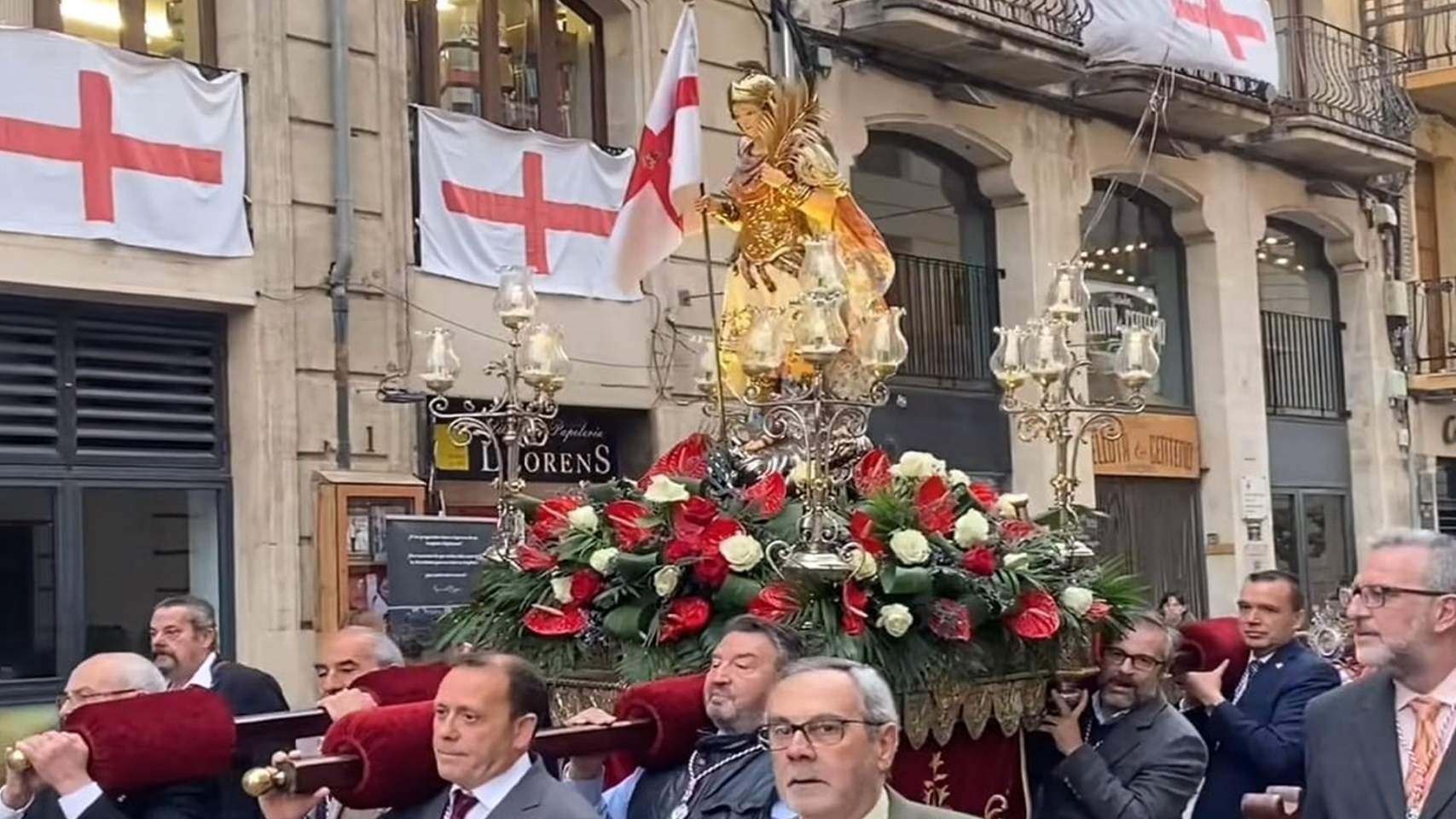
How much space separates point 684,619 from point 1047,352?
2.11m

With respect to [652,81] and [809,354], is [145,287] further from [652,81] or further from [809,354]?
[809,354]

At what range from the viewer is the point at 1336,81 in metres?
19.2

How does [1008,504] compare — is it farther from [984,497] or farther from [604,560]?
[604,560]

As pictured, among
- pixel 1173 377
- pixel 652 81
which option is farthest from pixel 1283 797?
pixel 1173 377

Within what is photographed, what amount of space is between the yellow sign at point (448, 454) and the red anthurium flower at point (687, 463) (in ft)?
17.1

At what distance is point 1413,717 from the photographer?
162 inches

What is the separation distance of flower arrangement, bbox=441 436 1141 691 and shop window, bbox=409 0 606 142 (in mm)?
6450

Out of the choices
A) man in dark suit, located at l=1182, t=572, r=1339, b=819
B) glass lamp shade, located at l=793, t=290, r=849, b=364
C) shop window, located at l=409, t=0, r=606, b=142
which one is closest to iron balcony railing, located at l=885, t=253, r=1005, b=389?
shop window, located at l=409, t=0, r=606, b=142

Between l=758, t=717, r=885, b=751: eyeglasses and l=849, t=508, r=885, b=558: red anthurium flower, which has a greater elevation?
l=849, t=508, r=885, b=558: red anthurium flower

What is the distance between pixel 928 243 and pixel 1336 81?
6.09m

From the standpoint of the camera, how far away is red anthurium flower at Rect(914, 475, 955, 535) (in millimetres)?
5469

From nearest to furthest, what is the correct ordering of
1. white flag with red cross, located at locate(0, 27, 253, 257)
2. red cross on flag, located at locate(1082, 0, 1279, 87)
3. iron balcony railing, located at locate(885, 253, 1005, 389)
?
white flag with red cross, located at locate(0, 27, 253, 257) → iron balcony railing, located at locate(885, 253, 1005, 389) → red cross on flag, located at locate(1082, 0, 1279, 87)

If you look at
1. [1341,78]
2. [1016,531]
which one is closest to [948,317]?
[1341,78]

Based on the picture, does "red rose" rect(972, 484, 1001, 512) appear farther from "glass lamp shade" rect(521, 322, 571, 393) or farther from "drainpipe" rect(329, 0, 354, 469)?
"drainpipe" rect(329, 0, 354, 469)
